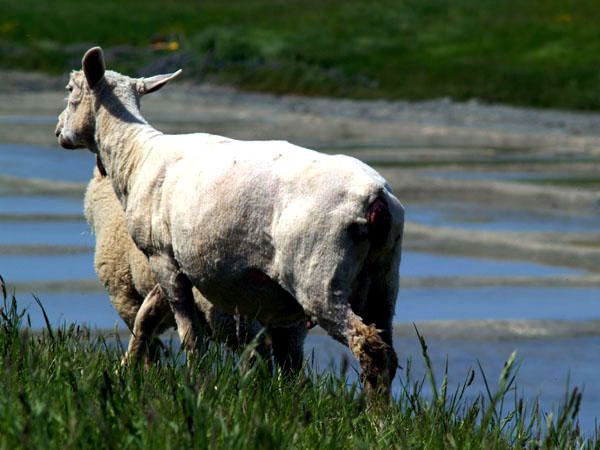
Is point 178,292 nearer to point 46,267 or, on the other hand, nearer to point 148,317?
point 148,317

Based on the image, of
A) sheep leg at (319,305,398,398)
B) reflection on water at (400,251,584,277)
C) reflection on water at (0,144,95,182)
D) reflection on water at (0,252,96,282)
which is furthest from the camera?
reflection on water at (0,144,95,182)

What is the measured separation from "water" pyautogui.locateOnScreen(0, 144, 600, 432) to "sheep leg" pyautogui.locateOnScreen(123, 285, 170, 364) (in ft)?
1.11

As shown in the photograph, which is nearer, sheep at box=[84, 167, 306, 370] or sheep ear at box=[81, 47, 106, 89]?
sheep at box=[84, 167, 306, 370]

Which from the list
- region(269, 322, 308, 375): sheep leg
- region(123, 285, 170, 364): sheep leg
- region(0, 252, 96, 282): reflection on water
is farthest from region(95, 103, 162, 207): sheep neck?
region(0, 252, 96, 282): reflection on water

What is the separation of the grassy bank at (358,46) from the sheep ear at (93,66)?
19075 mm

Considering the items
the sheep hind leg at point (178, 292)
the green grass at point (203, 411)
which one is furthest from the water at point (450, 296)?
the green grass at point (203, 411)

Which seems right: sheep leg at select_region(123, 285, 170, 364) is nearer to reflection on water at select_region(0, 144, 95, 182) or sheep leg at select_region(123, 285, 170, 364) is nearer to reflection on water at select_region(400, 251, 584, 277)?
reflection on water at select_region(400, 251, 584, 277)

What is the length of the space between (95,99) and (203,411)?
10.4 feet

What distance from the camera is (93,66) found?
7.43m

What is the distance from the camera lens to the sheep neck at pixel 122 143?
24.3 feet

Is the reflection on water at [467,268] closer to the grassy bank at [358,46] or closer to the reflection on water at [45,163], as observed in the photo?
the reflection on water at [45,163]

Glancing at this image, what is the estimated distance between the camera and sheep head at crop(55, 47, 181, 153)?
7555mm

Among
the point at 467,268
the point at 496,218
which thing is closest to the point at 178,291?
the point at 467,268

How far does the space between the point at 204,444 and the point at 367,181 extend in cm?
179
